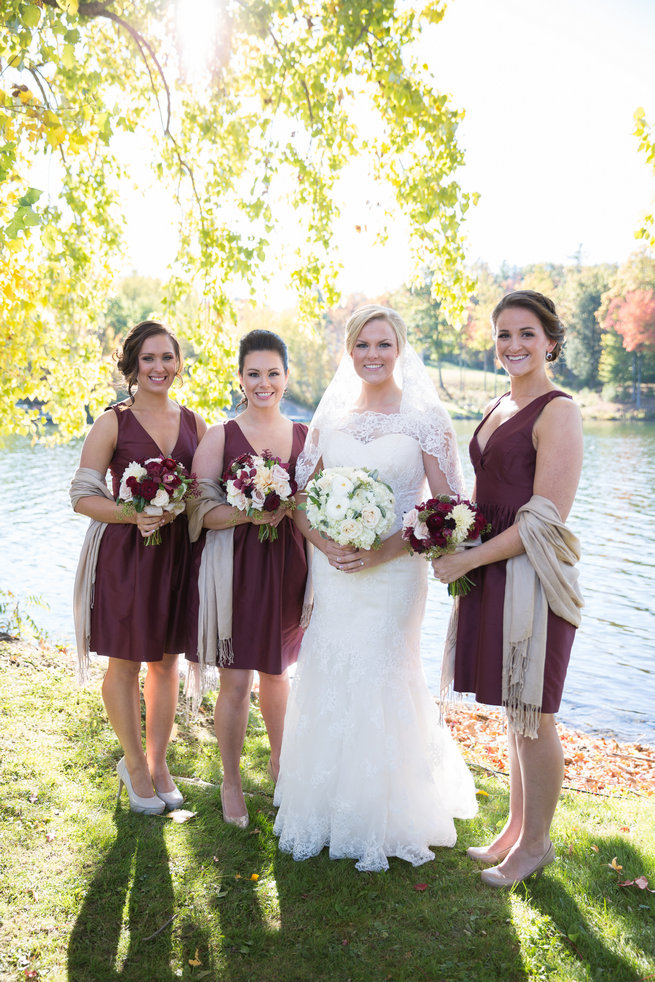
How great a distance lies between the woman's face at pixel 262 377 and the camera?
14.4 ft

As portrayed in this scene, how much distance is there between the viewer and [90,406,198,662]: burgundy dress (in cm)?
424

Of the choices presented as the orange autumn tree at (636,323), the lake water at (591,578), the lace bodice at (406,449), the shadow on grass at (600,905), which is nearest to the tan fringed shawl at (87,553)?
the lace bodice at (406,449)

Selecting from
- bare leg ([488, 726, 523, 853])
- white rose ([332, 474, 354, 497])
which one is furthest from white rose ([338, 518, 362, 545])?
bare leg ([488, 726, 523, 853])

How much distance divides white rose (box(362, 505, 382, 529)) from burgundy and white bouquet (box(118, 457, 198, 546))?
1013 mm

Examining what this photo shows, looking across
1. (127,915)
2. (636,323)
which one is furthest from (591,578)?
(636,323)

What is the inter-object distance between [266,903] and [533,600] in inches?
76.6

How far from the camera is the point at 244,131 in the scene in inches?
299

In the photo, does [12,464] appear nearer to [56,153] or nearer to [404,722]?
[56,153]

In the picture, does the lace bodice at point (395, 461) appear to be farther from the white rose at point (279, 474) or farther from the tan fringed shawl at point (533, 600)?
the tan fringed shawl at point (533, 600)

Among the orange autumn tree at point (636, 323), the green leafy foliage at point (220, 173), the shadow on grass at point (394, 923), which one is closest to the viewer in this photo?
the shadow on grass at point (394, 923)

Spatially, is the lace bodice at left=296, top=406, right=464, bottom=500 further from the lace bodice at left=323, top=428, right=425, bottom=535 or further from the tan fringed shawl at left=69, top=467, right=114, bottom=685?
the tan fringed shawl at left=69, top=467, right=114, bottom=685

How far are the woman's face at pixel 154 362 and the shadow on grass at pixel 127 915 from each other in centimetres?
258

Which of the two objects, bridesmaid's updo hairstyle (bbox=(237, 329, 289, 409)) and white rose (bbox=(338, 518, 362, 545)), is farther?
bridesmaid's updo hairstyle (bbox=(237, 329, 289, 409))

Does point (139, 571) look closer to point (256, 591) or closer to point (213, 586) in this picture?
point (213, 586)
